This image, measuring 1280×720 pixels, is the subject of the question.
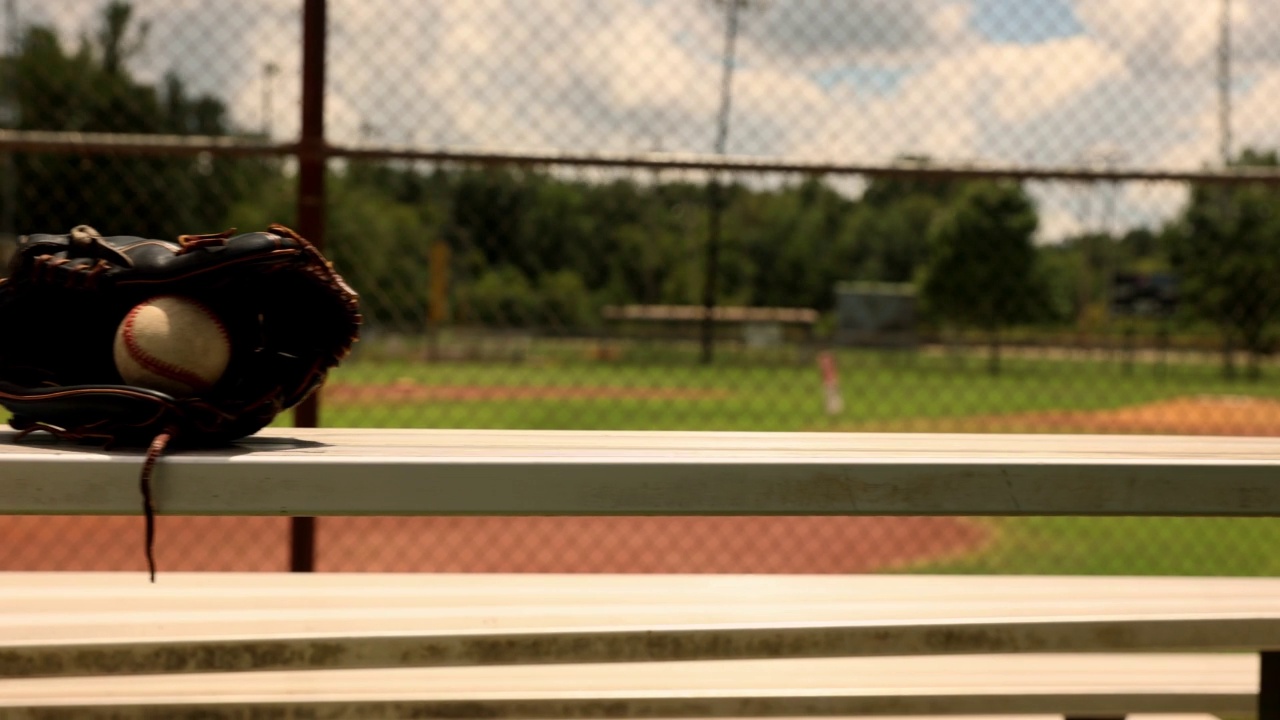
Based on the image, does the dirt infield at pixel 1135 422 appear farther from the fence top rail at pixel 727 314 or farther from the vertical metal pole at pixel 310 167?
the vertical metal pole at pixel 310 167

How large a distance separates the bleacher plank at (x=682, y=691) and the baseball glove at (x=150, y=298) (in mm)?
476

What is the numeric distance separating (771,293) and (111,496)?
1698 centimetres

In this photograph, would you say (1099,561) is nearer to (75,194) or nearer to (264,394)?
(264,394)

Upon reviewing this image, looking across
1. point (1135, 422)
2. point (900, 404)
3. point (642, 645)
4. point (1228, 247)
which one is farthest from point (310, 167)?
point (900, 404)

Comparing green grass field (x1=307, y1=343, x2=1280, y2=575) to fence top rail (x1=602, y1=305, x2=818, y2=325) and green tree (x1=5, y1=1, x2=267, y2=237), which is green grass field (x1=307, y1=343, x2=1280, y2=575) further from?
green tree (x1=5, y1=1, x2=267, y2=237)

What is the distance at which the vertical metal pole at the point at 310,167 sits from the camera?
2.79 m

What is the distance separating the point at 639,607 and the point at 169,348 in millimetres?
858

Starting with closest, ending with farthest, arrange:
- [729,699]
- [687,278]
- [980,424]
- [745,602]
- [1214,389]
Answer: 1. [729,699]
2. [745,602]
3. [687,278]
4. [980,424]
5. [1214,389]

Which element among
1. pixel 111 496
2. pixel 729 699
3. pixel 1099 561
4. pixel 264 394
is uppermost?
pixel 264 394

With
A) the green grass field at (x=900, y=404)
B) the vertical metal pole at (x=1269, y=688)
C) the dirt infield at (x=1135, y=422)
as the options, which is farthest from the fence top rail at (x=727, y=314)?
the vertical metal pole at (x=1269, y=688)

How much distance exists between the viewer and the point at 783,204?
961 centimetres

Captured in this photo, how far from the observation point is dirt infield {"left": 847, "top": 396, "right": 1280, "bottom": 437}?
42.1 ft

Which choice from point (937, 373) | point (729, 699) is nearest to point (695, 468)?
point (729, 699)

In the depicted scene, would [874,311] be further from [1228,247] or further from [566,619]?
[566,619]
